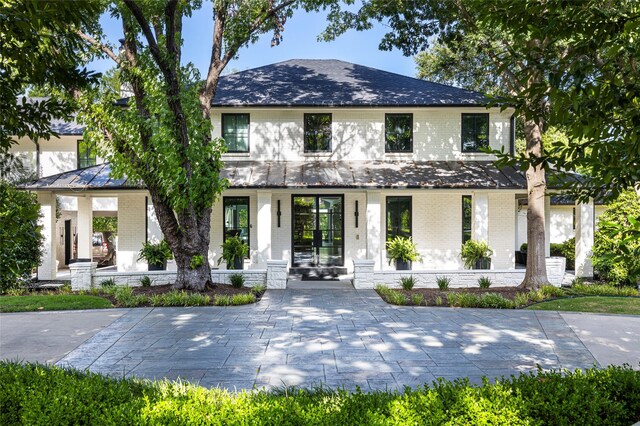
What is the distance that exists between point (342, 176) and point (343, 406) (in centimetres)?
1266

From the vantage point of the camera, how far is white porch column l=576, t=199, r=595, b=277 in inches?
646

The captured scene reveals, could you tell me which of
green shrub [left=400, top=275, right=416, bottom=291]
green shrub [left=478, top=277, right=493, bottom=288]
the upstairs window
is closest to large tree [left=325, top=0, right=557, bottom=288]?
green shrub [left=478, top=277, right=493, bottom=288]

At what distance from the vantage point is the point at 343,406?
3736mm

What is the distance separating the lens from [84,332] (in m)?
8.67

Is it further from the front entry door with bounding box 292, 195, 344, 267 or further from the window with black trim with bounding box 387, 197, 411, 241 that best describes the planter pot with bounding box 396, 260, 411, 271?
the front entry door with bounding box 292, 195, 344, 267

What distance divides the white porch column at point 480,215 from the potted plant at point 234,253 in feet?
28.2

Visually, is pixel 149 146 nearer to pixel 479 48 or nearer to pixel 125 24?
pixel 125 24

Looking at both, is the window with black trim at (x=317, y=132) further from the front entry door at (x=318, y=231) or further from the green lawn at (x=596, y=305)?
the green lawn at (x=596, y=305)

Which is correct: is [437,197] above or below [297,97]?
below

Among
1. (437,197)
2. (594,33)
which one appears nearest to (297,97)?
(437,197)

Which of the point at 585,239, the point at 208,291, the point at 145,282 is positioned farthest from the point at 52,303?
Result: the point at 585,239

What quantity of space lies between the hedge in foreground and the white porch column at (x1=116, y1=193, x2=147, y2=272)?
1400cm

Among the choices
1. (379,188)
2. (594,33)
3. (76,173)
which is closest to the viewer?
(594,33)

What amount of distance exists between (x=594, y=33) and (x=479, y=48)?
11347 millimetres
